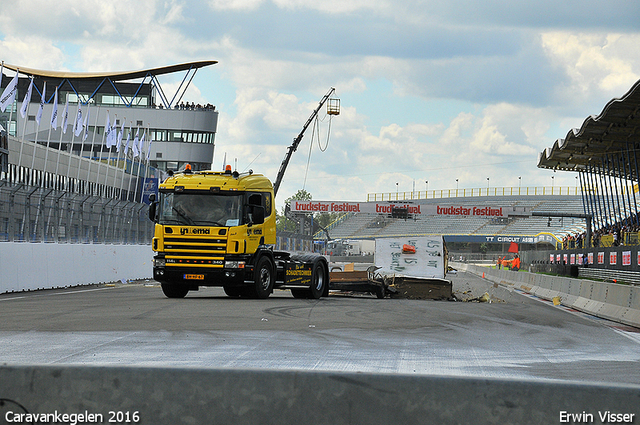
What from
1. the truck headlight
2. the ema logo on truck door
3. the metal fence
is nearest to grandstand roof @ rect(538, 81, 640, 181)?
the ema logo on truck door

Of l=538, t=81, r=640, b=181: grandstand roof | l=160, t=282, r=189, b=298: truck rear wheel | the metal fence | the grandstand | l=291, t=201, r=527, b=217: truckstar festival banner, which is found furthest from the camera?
the grandstand

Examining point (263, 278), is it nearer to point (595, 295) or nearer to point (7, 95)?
point (595, 295)

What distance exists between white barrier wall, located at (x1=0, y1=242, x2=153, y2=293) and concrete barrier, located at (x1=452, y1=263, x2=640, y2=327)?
15.2m

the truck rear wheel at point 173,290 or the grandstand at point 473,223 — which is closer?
the truck rear wheel at point 173,290

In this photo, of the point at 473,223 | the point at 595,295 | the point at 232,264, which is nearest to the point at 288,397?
the point at 232,264

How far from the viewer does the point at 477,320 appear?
48.4ft

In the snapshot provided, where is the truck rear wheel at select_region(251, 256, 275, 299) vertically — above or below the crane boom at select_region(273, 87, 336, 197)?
below

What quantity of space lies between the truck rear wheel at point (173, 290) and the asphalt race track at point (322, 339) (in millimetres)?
2370

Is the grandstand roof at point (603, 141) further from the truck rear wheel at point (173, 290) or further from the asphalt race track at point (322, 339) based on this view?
the asphalt race track at point (322, 339)

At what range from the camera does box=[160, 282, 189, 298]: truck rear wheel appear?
19812 millimetres

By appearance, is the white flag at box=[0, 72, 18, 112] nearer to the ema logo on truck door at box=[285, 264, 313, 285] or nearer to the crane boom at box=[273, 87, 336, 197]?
the ema logo on truck door at box=[285, 264, 313, 285]

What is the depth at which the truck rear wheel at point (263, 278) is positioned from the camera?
62.2 feet

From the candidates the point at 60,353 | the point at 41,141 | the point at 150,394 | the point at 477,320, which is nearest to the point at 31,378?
the point at 150,394

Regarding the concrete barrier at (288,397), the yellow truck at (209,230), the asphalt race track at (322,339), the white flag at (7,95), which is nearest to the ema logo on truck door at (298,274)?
the yellow truck at (209,230)
